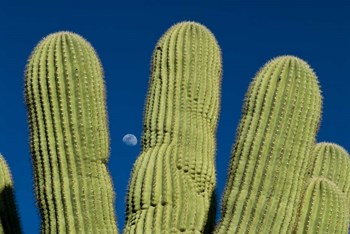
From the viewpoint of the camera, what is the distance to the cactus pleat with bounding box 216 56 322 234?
624 centimetres

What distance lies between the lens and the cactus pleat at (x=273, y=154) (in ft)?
20.5

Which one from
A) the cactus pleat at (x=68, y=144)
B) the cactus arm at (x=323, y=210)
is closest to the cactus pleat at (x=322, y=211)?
the cactus arm at (x=323, y=210)

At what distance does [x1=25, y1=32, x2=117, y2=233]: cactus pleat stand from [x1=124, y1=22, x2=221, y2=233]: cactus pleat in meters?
0.31

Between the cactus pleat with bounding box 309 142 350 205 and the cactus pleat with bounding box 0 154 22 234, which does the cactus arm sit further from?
the cactus pleat with bounding box 0 154 22 234

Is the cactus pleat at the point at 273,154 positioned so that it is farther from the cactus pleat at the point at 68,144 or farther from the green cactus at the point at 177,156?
the cactus pleat at the point at 68,144

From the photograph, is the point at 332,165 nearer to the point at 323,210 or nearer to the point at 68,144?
the point at 323,210

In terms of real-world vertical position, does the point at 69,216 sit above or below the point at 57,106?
below

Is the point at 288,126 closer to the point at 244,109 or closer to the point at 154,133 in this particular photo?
the point at 244,109

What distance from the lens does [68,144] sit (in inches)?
258

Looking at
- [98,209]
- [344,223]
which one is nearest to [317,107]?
[344,223]

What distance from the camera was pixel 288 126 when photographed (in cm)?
631

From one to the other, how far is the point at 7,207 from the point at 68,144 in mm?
1209

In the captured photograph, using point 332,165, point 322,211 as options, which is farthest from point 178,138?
point 332,165

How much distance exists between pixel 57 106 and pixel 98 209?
0.92 meters
